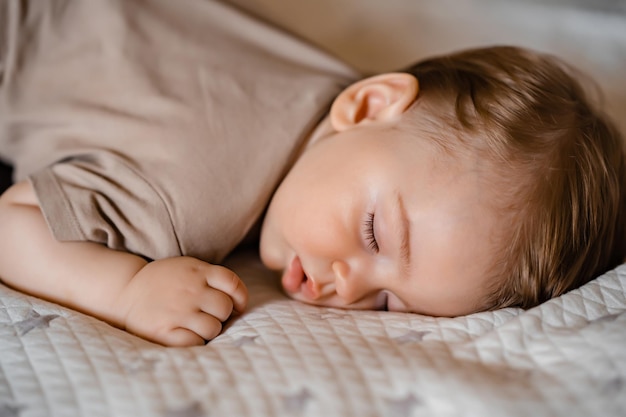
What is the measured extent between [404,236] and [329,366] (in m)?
0.24

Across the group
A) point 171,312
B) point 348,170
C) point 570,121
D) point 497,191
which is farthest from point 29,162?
point 570,121

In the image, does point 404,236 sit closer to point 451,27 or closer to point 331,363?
point 331,363

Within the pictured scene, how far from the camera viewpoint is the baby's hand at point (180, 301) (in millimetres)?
890

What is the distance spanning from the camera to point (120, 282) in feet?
3.11

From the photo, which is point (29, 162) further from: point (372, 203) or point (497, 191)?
point (497, 191)

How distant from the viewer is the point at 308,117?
1159mm

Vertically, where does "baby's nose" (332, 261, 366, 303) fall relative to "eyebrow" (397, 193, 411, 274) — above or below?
below

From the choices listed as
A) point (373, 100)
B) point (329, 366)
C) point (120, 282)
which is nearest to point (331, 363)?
point (329, 366)

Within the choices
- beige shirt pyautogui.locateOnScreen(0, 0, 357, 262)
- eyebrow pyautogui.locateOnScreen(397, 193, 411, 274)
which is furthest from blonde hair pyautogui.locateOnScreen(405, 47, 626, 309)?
beige shirt pyautogui.locateOnScreen(0, 0, 357, 262)

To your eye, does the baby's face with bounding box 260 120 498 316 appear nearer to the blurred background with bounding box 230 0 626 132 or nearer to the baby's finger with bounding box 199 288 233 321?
the baby's finger with bounding box 199 288 233 321

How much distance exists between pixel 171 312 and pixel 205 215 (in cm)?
20

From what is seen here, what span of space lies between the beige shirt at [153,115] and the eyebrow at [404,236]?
267 millimetres

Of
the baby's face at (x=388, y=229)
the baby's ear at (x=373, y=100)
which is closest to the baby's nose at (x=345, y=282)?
the baby's face at (x=388, y=229)

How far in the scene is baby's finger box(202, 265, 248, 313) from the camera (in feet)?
3.08
